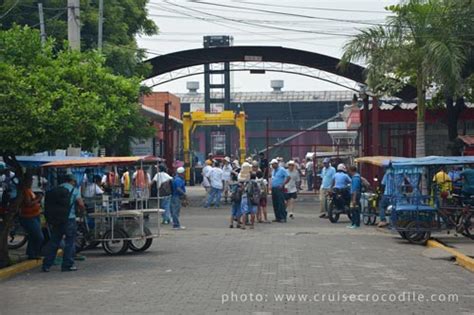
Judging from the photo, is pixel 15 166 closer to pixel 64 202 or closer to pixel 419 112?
pixel 64 202

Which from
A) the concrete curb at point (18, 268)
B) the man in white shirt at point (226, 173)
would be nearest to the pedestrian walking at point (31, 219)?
the concrete curb at point (18, 268)

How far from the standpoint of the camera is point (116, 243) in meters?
19.0

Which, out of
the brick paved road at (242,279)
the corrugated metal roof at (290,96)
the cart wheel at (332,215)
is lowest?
the brick paved road at (242,279)

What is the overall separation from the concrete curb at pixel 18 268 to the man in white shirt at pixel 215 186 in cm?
1539

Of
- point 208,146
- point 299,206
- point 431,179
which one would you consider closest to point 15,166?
point 431,179

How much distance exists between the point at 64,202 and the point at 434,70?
1498 cm

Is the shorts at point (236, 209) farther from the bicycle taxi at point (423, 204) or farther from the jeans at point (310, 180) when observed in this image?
the jeans at point (310, 180)

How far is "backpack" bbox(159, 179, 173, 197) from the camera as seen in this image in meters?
25.3

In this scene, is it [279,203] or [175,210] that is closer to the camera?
[175,210]

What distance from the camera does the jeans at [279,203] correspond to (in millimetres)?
27188

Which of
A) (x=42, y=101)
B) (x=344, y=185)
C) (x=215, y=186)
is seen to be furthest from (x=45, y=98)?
(x=215, y=186)

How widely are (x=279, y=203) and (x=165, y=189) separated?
387cm

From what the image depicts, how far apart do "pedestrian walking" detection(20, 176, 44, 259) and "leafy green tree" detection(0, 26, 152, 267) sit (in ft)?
1.07

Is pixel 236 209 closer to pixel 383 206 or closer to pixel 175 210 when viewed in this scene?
pixel 175 210
